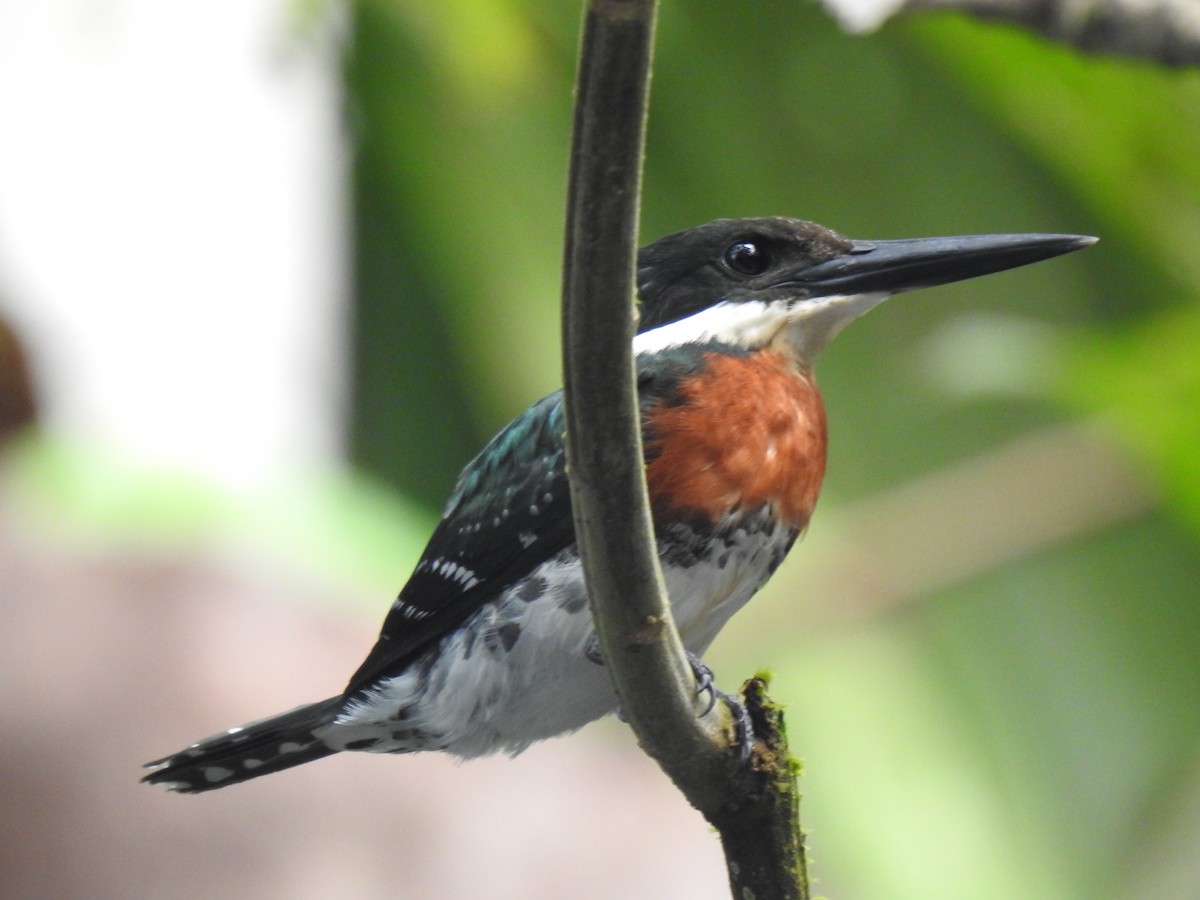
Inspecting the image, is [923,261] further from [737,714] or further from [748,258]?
[737,714]

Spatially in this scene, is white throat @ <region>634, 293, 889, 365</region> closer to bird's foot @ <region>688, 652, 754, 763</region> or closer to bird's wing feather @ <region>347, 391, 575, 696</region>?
Result: bird's wing feather @ <region>347, 391, 575, 696</region>

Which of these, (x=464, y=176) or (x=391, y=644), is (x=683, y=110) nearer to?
(x=464, y=176)

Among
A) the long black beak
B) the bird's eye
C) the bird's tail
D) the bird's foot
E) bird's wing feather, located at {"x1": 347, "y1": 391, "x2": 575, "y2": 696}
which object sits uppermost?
the bird's eye

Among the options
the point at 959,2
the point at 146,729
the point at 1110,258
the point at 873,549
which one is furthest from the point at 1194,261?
the point at 146,729

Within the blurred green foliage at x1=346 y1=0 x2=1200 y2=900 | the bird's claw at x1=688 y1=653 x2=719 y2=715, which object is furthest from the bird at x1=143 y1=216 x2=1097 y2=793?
the blurred green foliage at x1=346 y1=0 x2=1200 y2=900

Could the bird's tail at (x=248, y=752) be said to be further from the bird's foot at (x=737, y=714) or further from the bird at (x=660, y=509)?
the bird's foot at (x=737, y=714)

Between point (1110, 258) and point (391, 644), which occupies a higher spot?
point (1110, 258)

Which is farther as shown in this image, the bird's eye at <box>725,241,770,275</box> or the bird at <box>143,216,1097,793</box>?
the bird's eye at <box>725,241,770,275</box>
